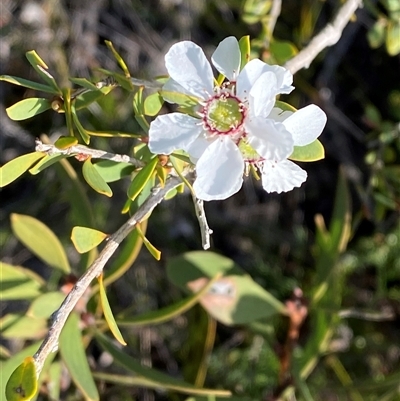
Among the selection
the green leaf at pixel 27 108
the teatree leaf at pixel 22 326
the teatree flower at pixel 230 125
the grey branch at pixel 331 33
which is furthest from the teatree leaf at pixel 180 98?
the teatree leaf at pixel 22 326

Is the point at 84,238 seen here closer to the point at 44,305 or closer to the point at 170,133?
the point at 170,133

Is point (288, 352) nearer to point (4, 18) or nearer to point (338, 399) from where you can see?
point (338, 399)

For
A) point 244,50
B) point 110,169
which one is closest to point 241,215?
point 110,169

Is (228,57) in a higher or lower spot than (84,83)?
higher

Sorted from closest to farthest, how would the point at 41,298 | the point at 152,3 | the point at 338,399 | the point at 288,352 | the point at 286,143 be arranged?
the point at 286,143, the point at 41,298, the point at 288,352, the point at 338,399, the point at 152,3

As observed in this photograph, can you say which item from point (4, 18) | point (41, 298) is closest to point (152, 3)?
point (4, 18)

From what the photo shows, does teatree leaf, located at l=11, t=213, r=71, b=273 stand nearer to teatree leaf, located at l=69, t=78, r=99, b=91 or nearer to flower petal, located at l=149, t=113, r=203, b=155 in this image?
teatree leaf, located at l=69, t=78, r=99, b=91
